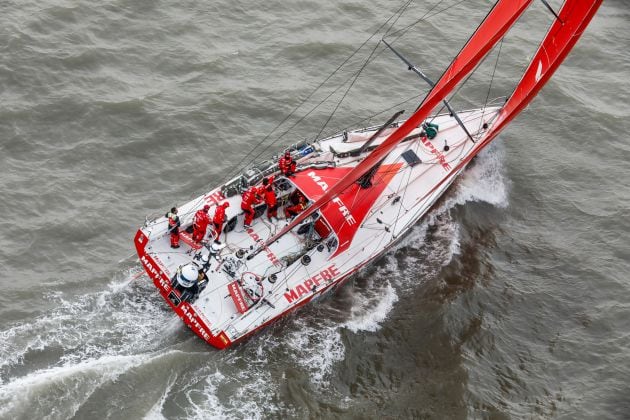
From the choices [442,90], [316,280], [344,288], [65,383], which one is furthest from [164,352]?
[442,90]

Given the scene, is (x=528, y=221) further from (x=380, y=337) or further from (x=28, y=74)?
(x=28, y=74)

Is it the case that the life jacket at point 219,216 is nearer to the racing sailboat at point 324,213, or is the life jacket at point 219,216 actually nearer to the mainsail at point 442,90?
the racing sailboat at point 324,213

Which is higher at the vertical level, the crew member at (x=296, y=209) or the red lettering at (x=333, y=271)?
the crew member at (x=296, y=209)

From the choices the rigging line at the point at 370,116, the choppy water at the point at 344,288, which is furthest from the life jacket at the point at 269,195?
the rigging line at the point at 370,116

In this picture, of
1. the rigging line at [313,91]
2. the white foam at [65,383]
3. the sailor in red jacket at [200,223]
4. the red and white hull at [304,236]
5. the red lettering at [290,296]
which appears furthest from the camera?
the rigging line at [313,91]

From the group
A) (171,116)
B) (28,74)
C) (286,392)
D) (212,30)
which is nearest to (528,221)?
(286,392)
